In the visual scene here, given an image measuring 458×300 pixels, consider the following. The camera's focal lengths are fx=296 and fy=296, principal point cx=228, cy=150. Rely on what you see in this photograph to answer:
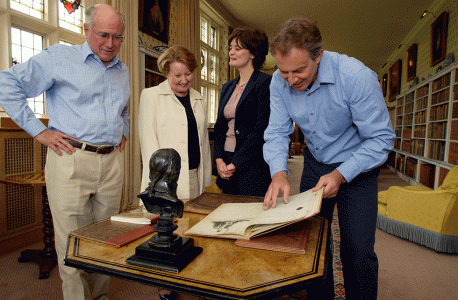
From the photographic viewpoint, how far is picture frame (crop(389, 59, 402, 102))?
10398 millimetres

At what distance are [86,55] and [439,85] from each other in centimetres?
622

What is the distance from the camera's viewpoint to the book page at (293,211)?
2.80 feet

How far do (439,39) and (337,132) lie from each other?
672cm

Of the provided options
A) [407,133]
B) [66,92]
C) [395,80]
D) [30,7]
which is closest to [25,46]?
[30,7]

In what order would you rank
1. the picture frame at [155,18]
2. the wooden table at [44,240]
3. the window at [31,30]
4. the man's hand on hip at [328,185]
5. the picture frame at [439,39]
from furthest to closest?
the picture frame at [439,39] < the picture frame at [155,18] < the window at [31,30] < the wooden table at [44,240] < the man's hand on hip at [328,185]

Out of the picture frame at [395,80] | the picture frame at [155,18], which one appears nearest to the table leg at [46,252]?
the picture frame at [155,18]

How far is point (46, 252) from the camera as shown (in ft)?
7.97

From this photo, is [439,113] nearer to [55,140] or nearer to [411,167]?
[411,167]

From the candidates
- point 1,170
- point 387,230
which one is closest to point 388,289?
point 387,230

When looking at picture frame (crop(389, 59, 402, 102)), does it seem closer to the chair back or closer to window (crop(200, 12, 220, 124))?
window (crop(200, 12, 220, 124))

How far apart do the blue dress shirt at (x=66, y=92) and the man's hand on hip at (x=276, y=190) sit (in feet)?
3.37

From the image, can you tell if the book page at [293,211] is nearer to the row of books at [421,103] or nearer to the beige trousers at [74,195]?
the beige trousers at [74,195]

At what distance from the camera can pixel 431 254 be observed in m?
2.88

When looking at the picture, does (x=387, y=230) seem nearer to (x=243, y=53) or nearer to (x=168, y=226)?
(x=243, y=53)
